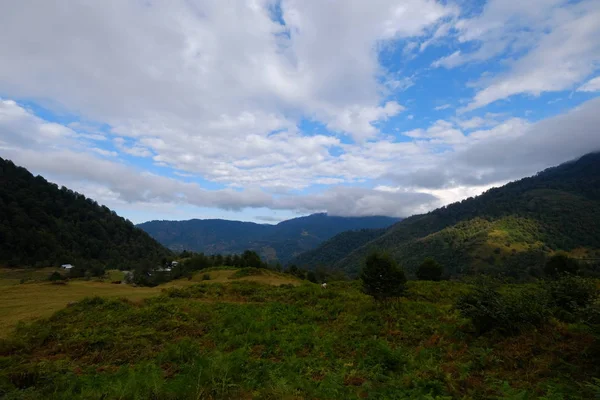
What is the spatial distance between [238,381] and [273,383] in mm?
1113

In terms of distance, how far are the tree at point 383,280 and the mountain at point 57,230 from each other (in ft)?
274


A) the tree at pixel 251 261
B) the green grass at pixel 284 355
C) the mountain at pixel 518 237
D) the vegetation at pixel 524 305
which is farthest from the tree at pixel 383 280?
the mountain at pixel 518 237

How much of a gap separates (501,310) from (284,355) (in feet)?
24.1

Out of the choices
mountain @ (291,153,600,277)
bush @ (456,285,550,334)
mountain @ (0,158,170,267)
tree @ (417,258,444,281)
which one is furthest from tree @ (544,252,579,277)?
mountain @ (0,158,170,267)

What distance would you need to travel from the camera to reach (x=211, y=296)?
23078mm

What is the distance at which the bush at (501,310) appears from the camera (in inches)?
357

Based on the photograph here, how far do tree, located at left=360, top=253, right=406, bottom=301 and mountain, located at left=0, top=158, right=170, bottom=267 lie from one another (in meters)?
83.6

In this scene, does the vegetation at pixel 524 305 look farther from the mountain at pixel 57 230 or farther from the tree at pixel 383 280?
the mountain at pixel 57 230

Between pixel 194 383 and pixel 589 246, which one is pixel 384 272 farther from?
pixel 589 246

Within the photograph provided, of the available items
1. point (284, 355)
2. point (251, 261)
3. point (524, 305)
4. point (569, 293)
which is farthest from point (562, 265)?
point (251, 261)

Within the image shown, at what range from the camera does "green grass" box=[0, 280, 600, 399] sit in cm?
641

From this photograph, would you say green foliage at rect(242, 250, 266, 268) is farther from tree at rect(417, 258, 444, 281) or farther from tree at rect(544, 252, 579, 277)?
tree at rect(544, 252, 579, 277)

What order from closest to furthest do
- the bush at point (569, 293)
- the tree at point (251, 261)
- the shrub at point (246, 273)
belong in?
the bush at point (569, 293) → the shrub at point (246, 273) → the tree at point (251, 261)

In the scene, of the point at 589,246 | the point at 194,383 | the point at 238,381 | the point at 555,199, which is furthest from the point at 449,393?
the point at 555,199
